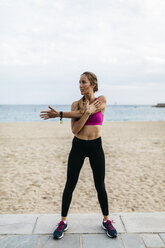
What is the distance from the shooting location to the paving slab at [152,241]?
2.58 m

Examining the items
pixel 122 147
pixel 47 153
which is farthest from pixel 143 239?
pixel 122 147

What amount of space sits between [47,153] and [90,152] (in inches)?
250

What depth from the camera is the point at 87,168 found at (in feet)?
22.0

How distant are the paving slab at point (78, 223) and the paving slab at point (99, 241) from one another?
115 mm

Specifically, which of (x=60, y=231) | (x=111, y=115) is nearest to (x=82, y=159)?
(x=60, y=231)

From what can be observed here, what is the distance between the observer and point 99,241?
2697 millimetres

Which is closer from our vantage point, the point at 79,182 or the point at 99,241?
the point at 99,241

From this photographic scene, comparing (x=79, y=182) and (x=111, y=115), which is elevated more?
(x=111, y=115)

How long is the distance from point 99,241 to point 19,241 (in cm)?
104

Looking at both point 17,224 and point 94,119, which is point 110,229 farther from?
point 94,119

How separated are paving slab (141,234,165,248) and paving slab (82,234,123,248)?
343 millimetres

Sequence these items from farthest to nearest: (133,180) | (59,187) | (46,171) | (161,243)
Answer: (46,171), (133,180), (59,187), (161,243)

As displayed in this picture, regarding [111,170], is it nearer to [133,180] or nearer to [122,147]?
[133,180]

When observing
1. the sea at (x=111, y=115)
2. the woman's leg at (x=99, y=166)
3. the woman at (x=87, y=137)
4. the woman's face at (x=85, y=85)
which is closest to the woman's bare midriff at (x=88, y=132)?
the woman at (x=87, y=137)
